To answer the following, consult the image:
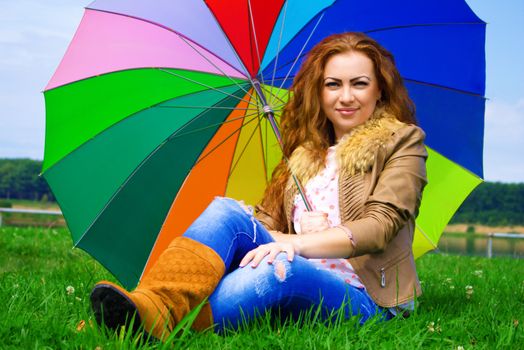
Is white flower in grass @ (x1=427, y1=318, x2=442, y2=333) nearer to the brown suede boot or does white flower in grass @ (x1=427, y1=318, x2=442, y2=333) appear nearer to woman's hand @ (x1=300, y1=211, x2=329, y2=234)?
woman's hand @ (x1=300, y1=211, x2=329, y2=234)

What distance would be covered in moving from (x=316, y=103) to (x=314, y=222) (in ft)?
2.06

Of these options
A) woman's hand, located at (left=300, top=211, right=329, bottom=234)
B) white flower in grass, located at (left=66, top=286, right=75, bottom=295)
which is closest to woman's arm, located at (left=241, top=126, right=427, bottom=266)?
woman's hand, located at (left=300, top=211, right=329, bottom=234)

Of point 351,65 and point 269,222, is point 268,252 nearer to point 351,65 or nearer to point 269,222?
point 269,222

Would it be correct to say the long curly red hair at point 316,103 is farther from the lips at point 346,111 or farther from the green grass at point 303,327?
the green grass at point 303,327

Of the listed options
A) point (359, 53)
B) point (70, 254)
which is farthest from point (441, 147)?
point (70, 254)

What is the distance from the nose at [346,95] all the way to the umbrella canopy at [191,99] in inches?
14.8

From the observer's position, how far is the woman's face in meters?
3.16

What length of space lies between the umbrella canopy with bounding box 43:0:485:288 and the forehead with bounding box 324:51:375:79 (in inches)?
12.8

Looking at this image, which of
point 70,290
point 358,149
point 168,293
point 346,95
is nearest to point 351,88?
point 346,95

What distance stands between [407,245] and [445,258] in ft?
17.6

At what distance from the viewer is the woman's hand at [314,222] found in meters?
2.96

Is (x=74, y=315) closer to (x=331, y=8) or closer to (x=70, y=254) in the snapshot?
(x=331, y=8)

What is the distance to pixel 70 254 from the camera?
7164 mm

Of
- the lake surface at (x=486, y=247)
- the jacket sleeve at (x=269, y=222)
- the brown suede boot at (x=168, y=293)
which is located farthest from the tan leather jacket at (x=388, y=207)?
the lake surface at (x=486, y=247)
